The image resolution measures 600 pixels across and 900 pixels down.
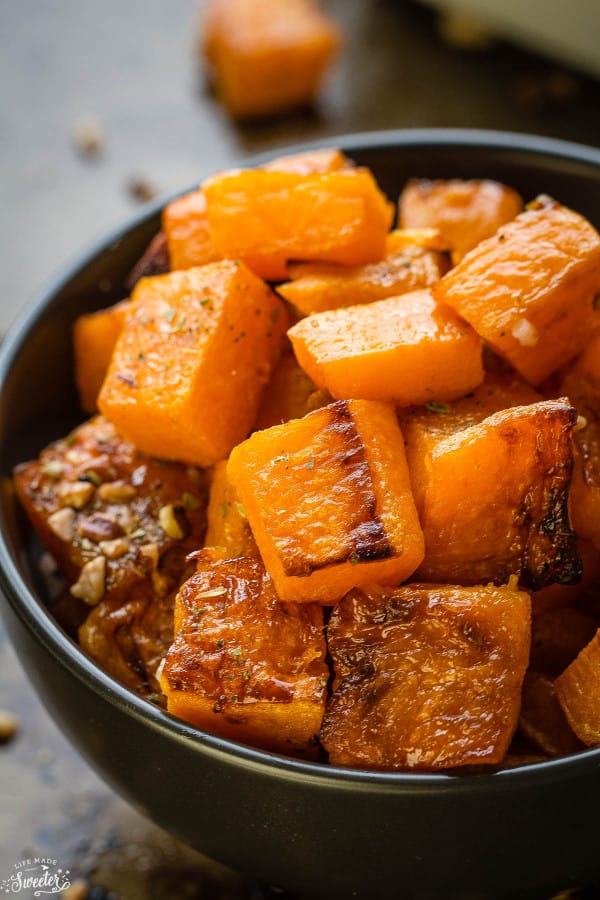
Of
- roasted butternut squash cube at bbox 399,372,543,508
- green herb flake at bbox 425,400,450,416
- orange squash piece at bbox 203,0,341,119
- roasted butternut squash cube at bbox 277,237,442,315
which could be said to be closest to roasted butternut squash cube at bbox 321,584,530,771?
roasted butternut squash cube at bbox 399,372,543,508

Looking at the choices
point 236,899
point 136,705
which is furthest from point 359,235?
point 236,899

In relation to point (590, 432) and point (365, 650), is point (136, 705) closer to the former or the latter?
point (365, 650)

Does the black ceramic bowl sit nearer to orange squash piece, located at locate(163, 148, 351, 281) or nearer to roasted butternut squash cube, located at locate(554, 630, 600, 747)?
roasted butternut squash cube, located at locate(554, 630, 600, 747)

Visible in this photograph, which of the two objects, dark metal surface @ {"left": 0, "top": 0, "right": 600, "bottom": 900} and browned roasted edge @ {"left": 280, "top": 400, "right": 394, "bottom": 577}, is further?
dark metal surface @ {"left": 0, "top": 0, "right": 600, "bottom": 900}

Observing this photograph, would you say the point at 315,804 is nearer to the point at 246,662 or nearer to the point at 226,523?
the point at 246,662

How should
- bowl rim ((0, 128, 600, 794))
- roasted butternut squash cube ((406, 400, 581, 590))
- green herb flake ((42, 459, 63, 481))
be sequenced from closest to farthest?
bowl rim ((0, 128, 600, 794)), roasted butternut squash cube ((406, 400, 581, 590)), green herb flake ((42, 459, 63, 481))

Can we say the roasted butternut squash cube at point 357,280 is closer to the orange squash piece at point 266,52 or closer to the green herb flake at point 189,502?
the green herb flake at point 189,502
